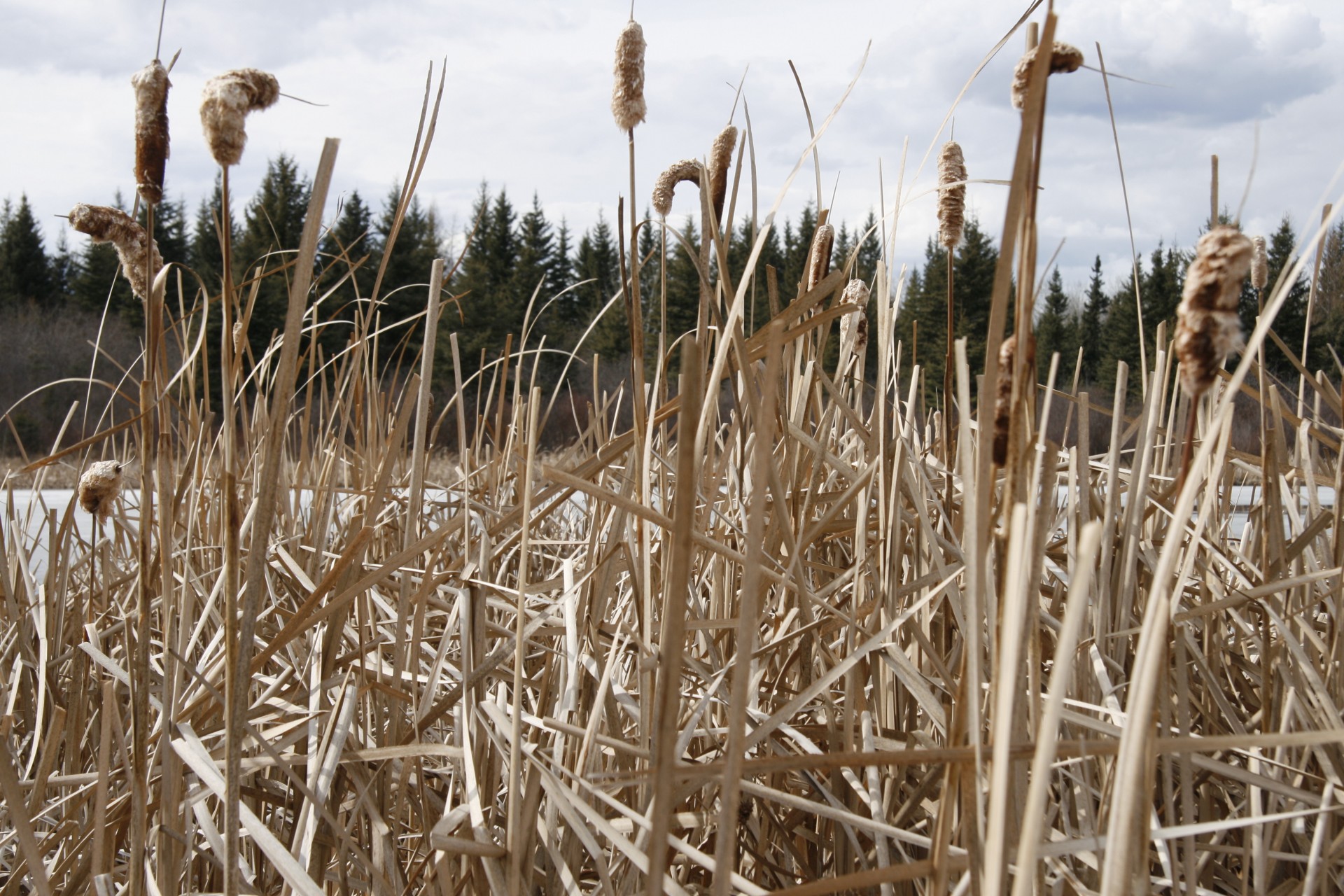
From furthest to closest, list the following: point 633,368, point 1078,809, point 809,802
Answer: point 633,368
point 1078,809
point 809,802

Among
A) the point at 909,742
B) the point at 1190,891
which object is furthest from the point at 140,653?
the point at 1190,891

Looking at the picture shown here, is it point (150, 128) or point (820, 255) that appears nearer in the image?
point (150, 128)

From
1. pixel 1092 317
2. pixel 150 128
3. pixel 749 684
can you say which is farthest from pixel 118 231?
pixel 1092 317

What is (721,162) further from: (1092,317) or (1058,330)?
(1092,317)

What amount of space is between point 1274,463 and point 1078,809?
0.36 meters

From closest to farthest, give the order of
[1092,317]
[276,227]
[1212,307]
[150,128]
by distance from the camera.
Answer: [1212,307] < [150,128] < [276,227] < [1092,317]

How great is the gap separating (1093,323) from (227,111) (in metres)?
25.6

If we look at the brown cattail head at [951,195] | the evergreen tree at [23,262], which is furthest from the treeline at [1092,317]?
the evergreen tree at [23,262]

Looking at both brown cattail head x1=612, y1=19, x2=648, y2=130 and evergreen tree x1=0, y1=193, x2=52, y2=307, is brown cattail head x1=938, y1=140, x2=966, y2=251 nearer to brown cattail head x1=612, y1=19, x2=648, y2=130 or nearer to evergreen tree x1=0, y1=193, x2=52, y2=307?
brown cattail head x1=612, y1=19, x2=648, y2=130

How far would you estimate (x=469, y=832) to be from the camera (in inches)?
29.5

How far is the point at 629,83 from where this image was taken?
790 mm

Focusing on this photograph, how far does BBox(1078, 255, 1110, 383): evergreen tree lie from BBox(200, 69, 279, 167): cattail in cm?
1973

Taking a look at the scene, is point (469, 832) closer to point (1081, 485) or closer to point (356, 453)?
point (1081, 485)

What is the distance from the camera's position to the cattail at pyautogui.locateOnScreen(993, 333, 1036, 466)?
1.36 ft
